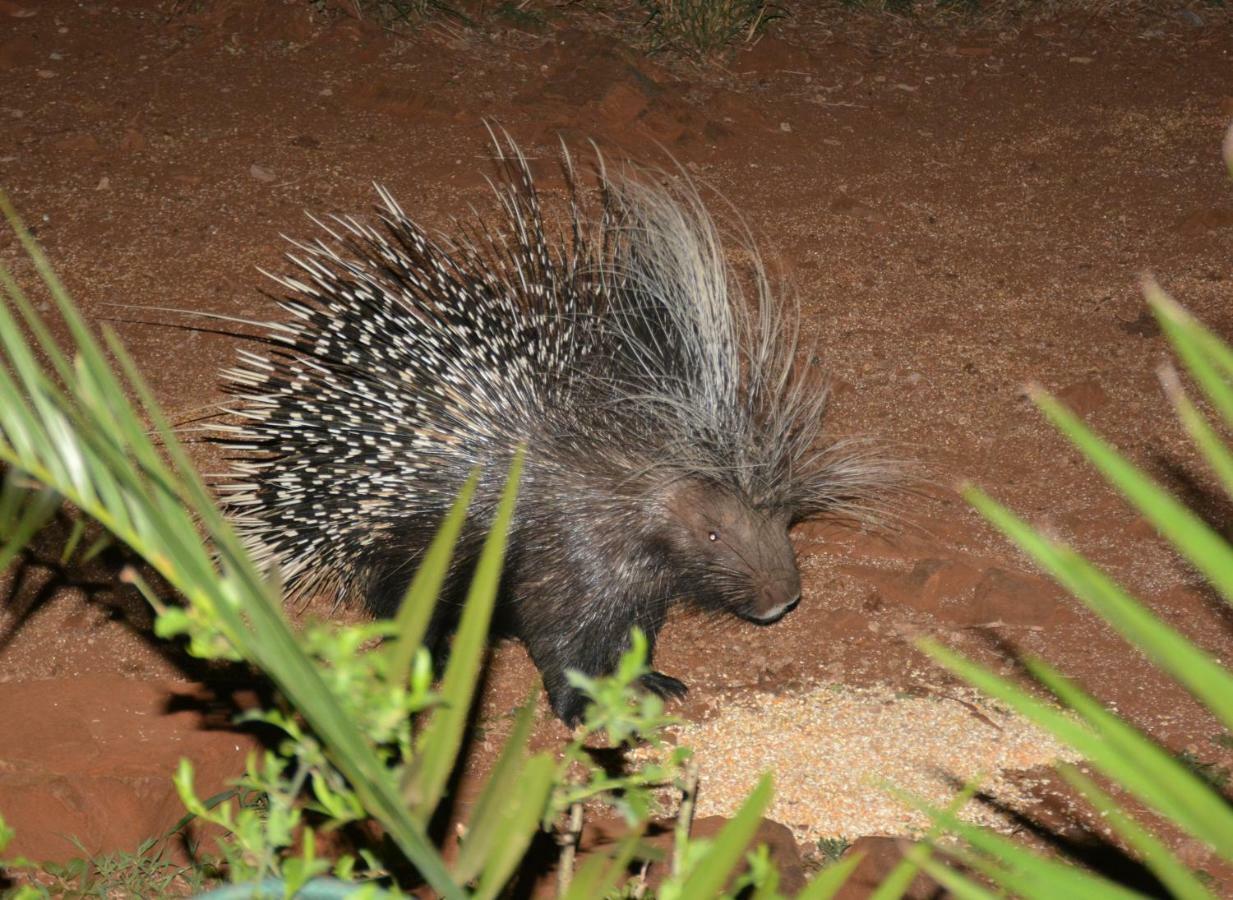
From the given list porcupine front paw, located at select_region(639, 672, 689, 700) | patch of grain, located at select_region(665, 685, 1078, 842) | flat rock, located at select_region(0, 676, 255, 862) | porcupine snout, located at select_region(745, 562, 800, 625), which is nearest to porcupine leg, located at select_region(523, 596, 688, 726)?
porcupine front paw, located at select_region(639, 672, 689, 700)

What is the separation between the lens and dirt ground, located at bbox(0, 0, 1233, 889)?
9.00 ft

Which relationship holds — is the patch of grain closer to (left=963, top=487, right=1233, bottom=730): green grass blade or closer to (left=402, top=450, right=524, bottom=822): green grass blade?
(left=402, top=450, right=524, bottom=822): green grass blade

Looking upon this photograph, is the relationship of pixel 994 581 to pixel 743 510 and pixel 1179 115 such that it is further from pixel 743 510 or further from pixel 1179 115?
pixel 1179 115

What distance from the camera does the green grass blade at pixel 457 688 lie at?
2.70ft

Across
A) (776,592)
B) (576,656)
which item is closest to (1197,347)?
(776,592)

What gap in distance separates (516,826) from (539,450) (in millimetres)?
1962

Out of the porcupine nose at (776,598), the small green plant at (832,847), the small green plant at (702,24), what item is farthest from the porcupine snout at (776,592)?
the small green plant at (702,24)

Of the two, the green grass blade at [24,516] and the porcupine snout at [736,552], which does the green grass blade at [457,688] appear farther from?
the porcupine snout at [736,552]

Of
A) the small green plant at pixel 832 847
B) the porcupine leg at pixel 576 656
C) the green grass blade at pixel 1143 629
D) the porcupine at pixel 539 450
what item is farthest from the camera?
the porcupine leg at pixel 576 656

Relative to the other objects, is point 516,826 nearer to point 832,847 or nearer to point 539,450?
point 832,847

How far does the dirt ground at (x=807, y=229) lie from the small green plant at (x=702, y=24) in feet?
0.39

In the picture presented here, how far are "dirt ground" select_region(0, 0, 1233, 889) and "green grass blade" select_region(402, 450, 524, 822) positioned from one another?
5.78 ft

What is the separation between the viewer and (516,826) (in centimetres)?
87

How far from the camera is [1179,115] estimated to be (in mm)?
5145
